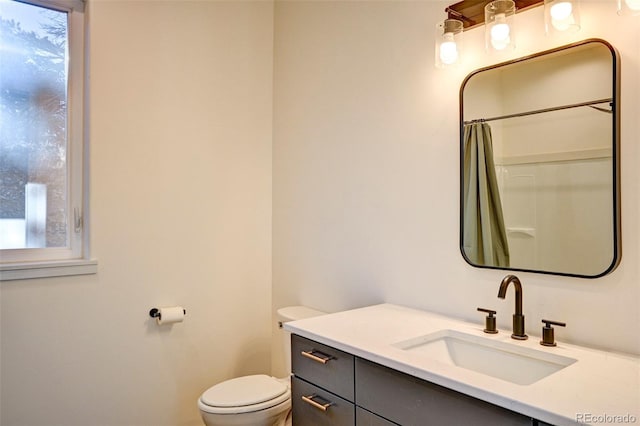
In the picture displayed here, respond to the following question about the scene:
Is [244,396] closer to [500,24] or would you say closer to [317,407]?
[317,407]

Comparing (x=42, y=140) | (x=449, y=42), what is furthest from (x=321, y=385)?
(x=42, y=140)

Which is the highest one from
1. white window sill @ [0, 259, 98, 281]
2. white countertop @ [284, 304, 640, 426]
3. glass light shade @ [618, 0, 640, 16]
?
glass light shade @ [618, 0, 640, 16]

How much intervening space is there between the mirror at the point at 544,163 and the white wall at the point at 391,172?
4 cm

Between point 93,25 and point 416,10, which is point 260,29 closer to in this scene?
point 93,25

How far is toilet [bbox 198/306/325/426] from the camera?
1.85m

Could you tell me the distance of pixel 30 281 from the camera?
1905 mm

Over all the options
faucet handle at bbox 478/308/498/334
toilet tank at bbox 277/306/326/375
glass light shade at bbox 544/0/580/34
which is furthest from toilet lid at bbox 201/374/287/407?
glass light shade at bbox 544/0/580/34

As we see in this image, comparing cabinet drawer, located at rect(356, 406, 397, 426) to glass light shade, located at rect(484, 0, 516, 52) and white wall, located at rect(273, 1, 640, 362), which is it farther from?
glass light shade, located at rect(484, 0, 516, 52)

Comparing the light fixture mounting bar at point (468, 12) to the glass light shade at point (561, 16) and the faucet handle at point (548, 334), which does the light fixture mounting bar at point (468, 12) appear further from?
the faucet handle at point (548, 334)

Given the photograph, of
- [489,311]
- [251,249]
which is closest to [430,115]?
[489,311]

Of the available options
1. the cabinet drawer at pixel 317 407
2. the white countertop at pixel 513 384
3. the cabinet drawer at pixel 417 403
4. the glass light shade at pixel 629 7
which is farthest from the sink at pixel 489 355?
the glass light shade at pixel 629 7

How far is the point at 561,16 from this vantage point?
1.35 meters

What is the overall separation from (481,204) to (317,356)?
2.73 ft

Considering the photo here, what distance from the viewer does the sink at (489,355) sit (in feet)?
4.21
